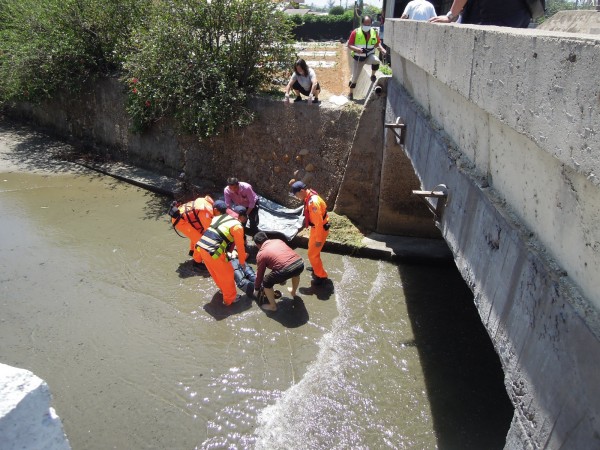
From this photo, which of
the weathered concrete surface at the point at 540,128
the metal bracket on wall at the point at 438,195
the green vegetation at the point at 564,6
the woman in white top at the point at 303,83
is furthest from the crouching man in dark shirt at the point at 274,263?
the green vegetation at the point at 564,6

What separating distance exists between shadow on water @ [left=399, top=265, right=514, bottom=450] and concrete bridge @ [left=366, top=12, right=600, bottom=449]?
7.93ft

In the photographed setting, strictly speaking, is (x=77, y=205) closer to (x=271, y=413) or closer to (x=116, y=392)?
(x=116, y=392)

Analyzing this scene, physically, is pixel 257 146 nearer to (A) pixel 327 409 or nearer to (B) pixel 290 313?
(B) pixel 290 313

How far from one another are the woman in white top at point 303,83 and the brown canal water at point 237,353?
126 inches

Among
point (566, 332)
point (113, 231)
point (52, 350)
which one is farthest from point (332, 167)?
point (566, 332)

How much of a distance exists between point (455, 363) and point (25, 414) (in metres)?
5.29

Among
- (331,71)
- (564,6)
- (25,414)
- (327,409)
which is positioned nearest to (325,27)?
(564,6)

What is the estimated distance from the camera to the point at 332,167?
8.48 metres

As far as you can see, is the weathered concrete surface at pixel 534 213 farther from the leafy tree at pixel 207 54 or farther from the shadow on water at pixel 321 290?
the leafy tree at pixel 207 54

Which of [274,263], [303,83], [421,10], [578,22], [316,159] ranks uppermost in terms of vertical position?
[421,10]

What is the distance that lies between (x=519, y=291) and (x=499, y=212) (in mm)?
528

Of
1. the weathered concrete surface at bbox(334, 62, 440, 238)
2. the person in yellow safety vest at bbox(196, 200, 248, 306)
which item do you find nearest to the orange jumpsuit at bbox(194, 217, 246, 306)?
the person in yellow safety vest at bbox(196, 200, 248, 306)

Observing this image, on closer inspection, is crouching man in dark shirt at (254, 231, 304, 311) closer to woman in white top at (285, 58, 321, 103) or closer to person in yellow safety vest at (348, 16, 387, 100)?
woman in white top at (285, 58, 321, 103)

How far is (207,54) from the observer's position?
892 cm
